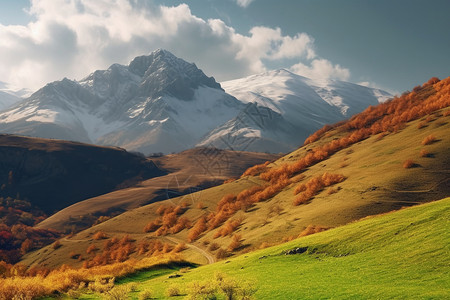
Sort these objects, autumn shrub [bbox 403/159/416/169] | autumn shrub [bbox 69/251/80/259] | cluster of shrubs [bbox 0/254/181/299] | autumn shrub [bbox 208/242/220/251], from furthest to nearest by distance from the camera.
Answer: autumn shrub [bbox 69/251/80/259], autumn shrub [bbox 208/242/220/251], autumn shrub [bbox 403/159/416/169], cluster of shrubs [bbox 0/254/181/299]

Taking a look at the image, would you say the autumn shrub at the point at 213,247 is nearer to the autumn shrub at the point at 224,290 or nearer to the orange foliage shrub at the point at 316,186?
the orange foliage shrub at the point at 316,186

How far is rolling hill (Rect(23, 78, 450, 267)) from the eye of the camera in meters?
49.7

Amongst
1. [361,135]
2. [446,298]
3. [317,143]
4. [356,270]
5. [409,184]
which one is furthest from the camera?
[317,143]

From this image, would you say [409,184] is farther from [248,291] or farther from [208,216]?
[208,216]

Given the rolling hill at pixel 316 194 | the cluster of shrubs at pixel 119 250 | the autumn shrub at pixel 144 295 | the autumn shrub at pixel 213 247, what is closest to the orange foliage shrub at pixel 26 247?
the rolling hill at pixel 316 194

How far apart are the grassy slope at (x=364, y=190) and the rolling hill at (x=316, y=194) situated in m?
0.14

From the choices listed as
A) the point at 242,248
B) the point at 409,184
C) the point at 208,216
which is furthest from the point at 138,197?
→ the point at 409,184

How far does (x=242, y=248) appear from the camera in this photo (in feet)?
171

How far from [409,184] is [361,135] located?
171ft

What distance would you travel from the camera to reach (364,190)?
175ft

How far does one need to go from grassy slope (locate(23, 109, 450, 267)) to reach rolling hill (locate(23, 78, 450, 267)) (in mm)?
143

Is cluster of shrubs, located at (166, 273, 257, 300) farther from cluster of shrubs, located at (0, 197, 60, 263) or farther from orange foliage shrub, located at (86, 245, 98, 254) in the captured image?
cluster of shrubs, located at (0, 197, 60, 263)

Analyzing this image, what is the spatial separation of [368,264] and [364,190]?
29937mm

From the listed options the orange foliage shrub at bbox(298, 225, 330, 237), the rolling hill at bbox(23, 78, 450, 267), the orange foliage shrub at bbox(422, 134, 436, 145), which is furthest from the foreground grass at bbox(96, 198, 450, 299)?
the orange foliage shrub at bbox(422, 134, 436, 145)
